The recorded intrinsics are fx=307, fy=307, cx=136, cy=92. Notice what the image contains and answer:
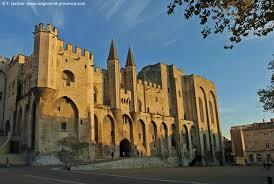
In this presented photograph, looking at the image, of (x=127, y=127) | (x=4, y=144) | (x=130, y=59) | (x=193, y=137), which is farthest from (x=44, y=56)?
(x=193, y=137)

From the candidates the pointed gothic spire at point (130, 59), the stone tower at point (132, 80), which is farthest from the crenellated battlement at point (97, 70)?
the pointed gothic spire at point (130, 59)

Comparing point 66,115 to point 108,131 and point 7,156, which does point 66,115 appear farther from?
point 108,131

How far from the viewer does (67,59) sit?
35.9 metres

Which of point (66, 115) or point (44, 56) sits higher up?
point (44, 56)

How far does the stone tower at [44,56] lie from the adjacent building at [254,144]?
4978 cm

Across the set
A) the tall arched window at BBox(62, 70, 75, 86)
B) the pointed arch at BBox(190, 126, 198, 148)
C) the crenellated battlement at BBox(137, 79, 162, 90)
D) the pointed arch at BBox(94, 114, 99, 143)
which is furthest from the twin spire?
the pointed arch at BBox(190, 126, 198, 148)

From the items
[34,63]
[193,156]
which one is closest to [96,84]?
[34,63]

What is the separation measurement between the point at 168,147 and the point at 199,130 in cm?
964

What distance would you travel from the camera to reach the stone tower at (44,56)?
32594mm

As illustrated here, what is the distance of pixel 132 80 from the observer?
45.2 meters

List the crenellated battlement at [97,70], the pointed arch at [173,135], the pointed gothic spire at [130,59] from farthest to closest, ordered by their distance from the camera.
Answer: the pointed arch at [173,135] → the pointed gothic spire at [130,59] → the crenellated battlement at [97,70]

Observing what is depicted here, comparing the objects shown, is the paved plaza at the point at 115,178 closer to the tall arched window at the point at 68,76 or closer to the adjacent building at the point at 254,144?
the tall arched window at the point at 68,76

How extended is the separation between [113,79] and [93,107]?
6104mm

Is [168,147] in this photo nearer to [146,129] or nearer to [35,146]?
[146,129]
